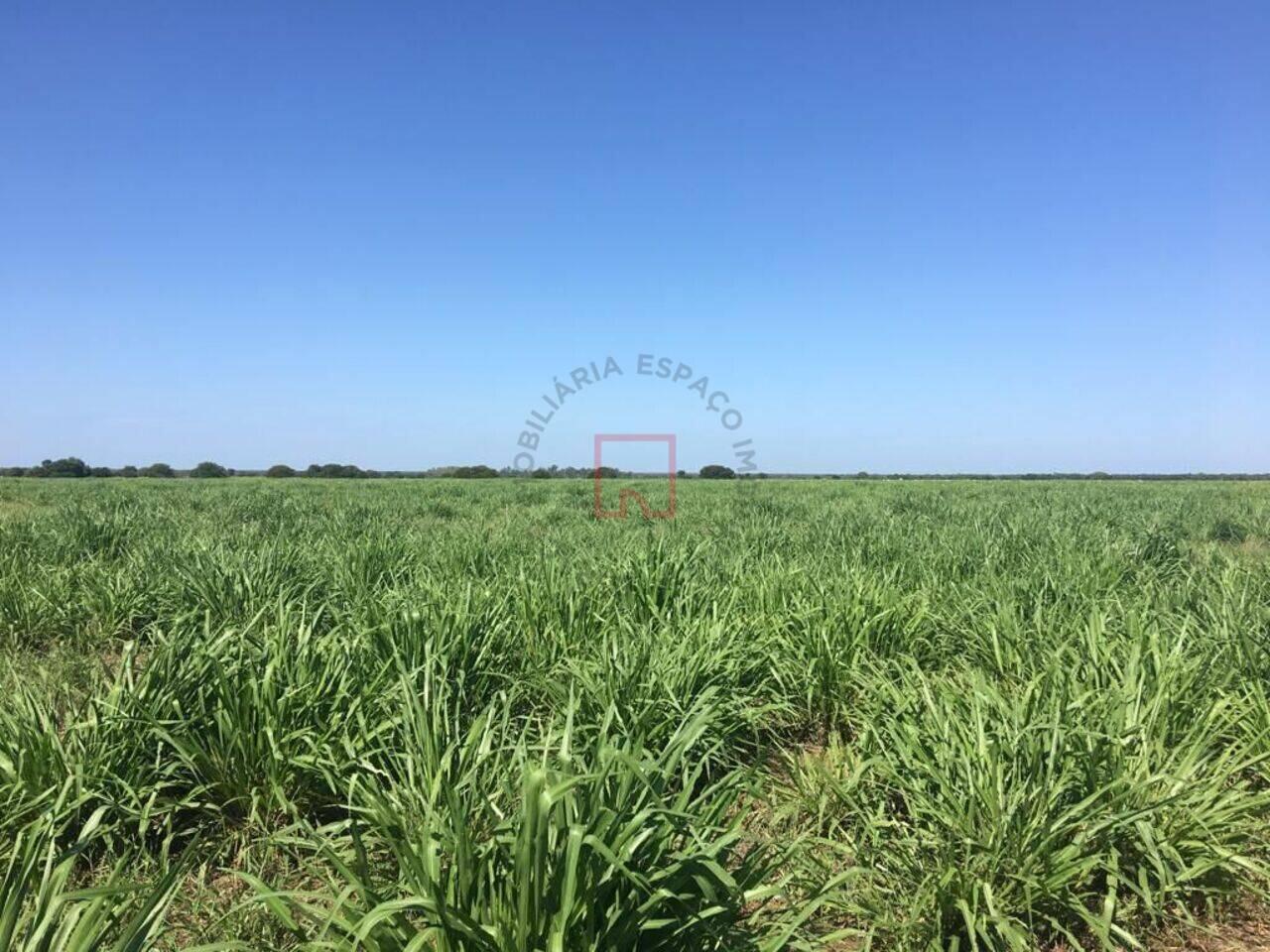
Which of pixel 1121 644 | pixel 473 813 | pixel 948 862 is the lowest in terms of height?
pixel 948 862

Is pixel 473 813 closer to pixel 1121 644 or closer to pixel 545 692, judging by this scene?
pixel 545 692

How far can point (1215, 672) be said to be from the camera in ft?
8.07

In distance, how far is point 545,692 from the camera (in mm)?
2609

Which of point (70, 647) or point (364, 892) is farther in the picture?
point (70, 647)

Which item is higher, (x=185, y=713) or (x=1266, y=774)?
(x=185, y=713)

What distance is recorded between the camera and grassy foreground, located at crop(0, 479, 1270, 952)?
1370 millimetres

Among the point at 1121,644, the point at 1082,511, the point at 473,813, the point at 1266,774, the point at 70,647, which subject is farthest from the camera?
the point at 1082,511

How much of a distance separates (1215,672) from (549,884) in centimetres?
257

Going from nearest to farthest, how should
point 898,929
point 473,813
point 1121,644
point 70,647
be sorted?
point 898,929
point 473,813
point 1121,644
point 70,647

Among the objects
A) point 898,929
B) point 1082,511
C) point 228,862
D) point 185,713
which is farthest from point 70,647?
point 1082,511

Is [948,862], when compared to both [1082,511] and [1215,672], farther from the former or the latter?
[1082,511]

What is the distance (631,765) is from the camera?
1442 millimetres

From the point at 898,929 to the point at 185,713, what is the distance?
87.0 inches

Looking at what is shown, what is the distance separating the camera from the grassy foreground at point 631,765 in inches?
53.9
